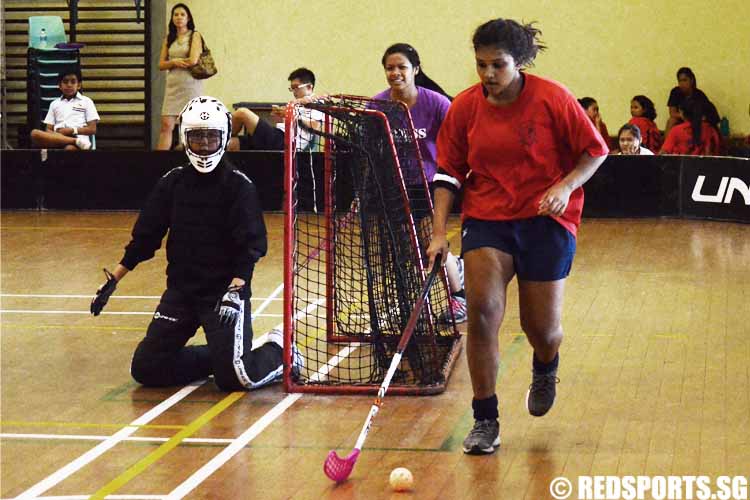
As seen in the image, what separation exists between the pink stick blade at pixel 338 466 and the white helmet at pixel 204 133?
224cm

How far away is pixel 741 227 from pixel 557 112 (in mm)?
→ 8476

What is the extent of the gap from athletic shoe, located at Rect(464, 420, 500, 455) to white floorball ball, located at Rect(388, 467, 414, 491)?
1.84 ft

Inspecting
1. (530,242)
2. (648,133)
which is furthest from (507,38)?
(648,133)

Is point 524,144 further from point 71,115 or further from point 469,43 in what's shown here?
point 469,43

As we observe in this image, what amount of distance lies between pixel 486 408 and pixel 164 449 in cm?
153

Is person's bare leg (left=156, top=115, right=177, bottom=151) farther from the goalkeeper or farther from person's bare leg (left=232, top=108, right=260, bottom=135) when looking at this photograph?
the goalkeeper

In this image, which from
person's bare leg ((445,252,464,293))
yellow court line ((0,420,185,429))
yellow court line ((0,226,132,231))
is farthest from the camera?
yellow court line ((0,226,132,231))

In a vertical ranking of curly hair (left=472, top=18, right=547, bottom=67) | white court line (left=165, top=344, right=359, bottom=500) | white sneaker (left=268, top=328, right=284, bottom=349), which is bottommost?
white court line (left=165, top=344, right=359, bottom=500)

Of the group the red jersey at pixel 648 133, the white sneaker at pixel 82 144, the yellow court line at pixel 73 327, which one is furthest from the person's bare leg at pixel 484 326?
the red jersey at pixel 648 133

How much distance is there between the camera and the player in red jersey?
5.84 meters

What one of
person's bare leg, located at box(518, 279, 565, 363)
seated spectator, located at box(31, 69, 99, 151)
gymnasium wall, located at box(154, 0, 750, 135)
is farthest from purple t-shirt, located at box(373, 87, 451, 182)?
gymnasium wall, located at box(154, 0, 750, 135)

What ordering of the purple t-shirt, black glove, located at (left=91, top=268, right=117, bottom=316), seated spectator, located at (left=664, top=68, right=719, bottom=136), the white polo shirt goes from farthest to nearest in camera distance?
seated spectator, located at (left=664, top=68, right=719, bottom=136) < the white polo shirt < the purple t-shirt < black glove, located at (left=91, top=268, right=117, bottom=316)

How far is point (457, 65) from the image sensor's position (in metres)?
19.7

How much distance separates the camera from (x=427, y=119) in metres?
8.79
